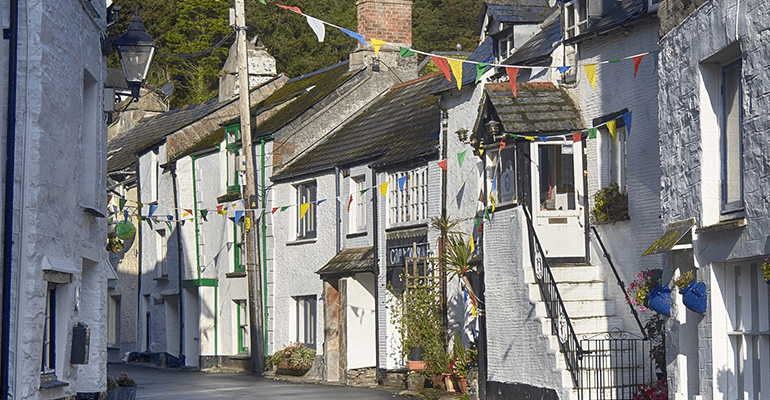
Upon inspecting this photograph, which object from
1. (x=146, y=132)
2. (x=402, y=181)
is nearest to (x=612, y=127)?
(x=402, y=181)

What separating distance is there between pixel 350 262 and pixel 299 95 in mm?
9544

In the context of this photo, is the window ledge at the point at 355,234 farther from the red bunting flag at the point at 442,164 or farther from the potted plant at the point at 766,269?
the potted plant at the point at 766,269

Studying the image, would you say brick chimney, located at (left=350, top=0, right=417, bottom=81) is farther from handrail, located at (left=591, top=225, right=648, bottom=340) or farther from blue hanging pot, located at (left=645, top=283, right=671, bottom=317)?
blue hanging pot, located at (left=645, top=283, right=671, bottom=317)

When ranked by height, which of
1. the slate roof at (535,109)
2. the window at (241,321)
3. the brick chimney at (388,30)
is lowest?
the window at (241,321)

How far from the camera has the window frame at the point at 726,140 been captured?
11.0 m

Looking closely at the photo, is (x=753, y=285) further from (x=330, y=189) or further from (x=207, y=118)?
(x=207, y=118)

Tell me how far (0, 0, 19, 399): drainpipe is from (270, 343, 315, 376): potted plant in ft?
55.4

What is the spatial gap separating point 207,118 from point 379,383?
14.2 metres

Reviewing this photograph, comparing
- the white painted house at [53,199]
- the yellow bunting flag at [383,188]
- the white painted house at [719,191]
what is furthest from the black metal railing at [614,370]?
the yellow bunting flag at [383,188]

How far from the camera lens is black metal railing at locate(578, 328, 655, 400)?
16219 mm

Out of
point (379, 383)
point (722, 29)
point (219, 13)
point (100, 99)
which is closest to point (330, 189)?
point (379, 383)

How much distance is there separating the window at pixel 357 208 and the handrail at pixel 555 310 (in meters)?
9.35

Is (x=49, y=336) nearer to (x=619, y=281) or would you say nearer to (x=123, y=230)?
(x=619, y=281)

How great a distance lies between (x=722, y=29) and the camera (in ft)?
35.9
